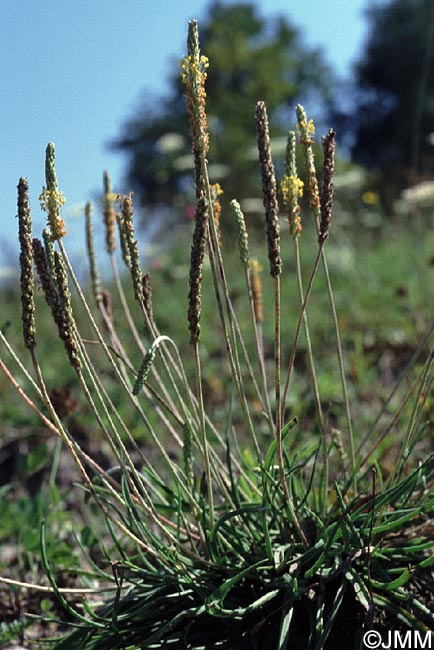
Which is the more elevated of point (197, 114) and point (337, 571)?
point (197, 114)

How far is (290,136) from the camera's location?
149cm

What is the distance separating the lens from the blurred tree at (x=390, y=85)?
22172mm

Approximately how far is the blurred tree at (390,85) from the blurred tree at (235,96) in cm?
245

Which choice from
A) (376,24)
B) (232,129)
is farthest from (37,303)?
(376,24)

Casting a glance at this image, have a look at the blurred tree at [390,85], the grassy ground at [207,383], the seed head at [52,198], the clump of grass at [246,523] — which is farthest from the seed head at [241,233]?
the blurred tree at [390,85]

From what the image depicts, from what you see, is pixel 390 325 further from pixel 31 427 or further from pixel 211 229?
pixel 211 229

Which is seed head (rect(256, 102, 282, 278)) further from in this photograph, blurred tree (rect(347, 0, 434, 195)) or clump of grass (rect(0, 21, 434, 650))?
blurred tree (rect(347, 0, 434, 195))

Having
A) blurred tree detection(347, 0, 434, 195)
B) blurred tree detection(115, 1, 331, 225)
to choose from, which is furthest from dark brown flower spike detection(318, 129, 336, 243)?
blurred tree detection(347, 0, 434, 195)

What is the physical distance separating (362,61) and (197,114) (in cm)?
2429

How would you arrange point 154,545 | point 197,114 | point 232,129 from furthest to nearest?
point 232,129, point 154,545, point 197,114

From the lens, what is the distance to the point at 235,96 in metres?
20.8

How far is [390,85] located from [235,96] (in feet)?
18.3

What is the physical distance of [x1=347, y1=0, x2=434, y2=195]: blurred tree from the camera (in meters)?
22.2

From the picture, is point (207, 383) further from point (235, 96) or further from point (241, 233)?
point (235, 96)
